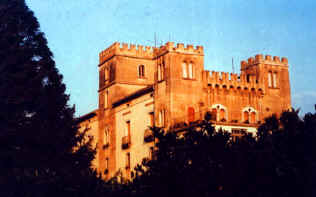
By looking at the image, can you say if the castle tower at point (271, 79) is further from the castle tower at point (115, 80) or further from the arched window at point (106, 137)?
the arched window at point (106, 137)

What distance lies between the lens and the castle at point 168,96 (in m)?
40.6

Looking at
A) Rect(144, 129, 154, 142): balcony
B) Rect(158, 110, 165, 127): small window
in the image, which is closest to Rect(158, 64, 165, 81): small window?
Rect(158, 110, 165, 127): small window

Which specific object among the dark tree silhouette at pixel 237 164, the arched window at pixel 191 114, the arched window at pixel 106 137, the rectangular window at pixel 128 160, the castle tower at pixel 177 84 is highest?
the castle tower at pixel 177 84

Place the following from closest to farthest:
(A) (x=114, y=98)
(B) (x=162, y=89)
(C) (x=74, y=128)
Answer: (C) (x=74, y=128) → (B) (x=162, y=89) → (A) (x=114, y=98)

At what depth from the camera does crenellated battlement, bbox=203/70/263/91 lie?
4256cm

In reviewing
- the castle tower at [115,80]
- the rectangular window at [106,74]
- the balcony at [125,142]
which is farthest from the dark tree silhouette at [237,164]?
the rectangular window at [106,74]

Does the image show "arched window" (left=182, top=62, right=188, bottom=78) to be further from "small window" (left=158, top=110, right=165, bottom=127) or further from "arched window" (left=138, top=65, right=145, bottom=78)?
"arched window" (left=138, top=65, right=145, bottom=78)

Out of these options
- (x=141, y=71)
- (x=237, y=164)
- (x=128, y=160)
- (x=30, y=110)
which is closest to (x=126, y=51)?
(x=141, y=71)

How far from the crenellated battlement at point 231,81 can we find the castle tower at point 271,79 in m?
0.42

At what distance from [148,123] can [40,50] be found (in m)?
13.7

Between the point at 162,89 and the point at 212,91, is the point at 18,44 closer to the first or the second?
the point at 162,89

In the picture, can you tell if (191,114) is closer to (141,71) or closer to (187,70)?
(187,70)

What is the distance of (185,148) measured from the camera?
68.3ft

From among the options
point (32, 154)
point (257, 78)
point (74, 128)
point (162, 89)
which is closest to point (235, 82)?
point (257, 78)
